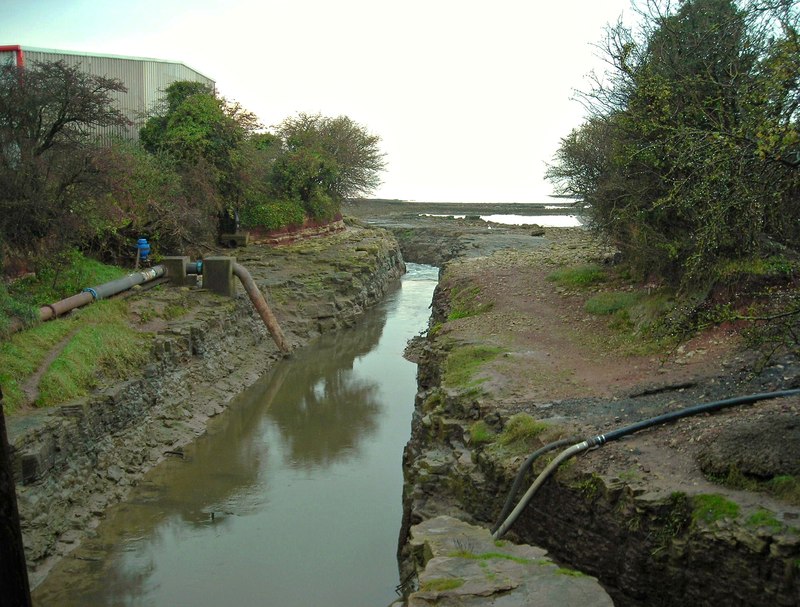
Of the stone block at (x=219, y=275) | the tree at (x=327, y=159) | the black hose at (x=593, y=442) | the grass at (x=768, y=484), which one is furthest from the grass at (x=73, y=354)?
the tree at (x=327, y=159)

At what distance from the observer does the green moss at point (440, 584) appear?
784cm

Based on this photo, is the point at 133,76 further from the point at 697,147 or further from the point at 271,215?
the point at 697,147

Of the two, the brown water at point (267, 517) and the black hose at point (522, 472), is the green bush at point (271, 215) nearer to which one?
the brown water at point (267, 517)

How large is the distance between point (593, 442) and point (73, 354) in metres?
10.4

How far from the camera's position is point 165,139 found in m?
30.0

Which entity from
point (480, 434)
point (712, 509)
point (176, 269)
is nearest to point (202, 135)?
point (176, 269)

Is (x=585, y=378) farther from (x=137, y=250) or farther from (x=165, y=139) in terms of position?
(x=165, y=139)

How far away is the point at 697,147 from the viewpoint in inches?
332

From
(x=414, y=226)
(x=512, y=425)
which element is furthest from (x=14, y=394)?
(x=414, y=226)

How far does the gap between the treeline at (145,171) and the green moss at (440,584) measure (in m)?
13.1

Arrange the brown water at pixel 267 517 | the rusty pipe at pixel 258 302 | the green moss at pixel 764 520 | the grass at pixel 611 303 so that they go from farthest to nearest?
the rusty pipe at pixel 258 302
the grass at pixel 611 303
the brown water at pixel 267 517
the green moss at pixel 764 520

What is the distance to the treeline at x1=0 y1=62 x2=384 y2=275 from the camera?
18.7 metres

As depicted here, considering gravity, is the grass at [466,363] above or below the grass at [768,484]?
below

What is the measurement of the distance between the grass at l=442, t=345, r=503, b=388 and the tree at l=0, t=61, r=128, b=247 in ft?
30.6
